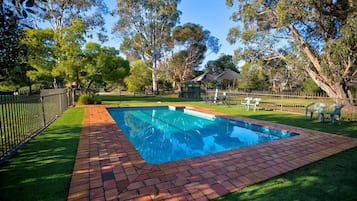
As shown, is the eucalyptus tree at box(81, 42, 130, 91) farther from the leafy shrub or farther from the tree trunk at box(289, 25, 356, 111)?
the leafy shrub

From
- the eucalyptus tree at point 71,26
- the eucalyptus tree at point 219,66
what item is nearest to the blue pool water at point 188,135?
the eucalyptus tree at point 71,26

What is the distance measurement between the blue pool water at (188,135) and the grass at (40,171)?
1778mm

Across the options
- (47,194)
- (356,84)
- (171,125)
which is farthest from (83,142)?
(356,84)

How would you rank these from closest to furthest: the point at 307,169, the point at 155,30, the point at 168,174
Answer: the point at 168,174, the point at 307,169, the point at 155,30

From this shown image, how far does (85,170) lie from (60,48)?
43.8ft

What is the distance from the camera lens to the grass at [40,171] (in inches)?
95.7

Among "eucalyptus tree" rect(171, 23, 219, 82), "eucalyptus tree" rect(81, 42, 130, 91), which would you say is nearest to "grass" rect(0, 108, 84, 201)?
"eucalyptus tree" rect(81, 42, 130, 91)

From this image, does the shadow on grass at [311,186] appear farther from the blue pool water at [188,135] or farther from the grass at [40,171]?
the blue pool water at [188,135]

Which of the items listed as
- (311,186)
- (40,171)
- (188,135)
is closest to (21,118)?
(40,171)

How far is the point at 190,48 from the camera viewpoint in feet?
96.9

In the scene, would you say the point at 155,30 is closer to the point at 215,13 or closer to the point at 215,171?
the point at 215,13

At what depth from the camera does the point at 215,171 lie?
313 cm

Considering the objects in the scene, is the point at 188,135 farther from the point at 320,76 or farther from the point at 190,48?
the point at 190,48

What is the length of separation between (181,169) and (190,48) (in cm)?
2798
